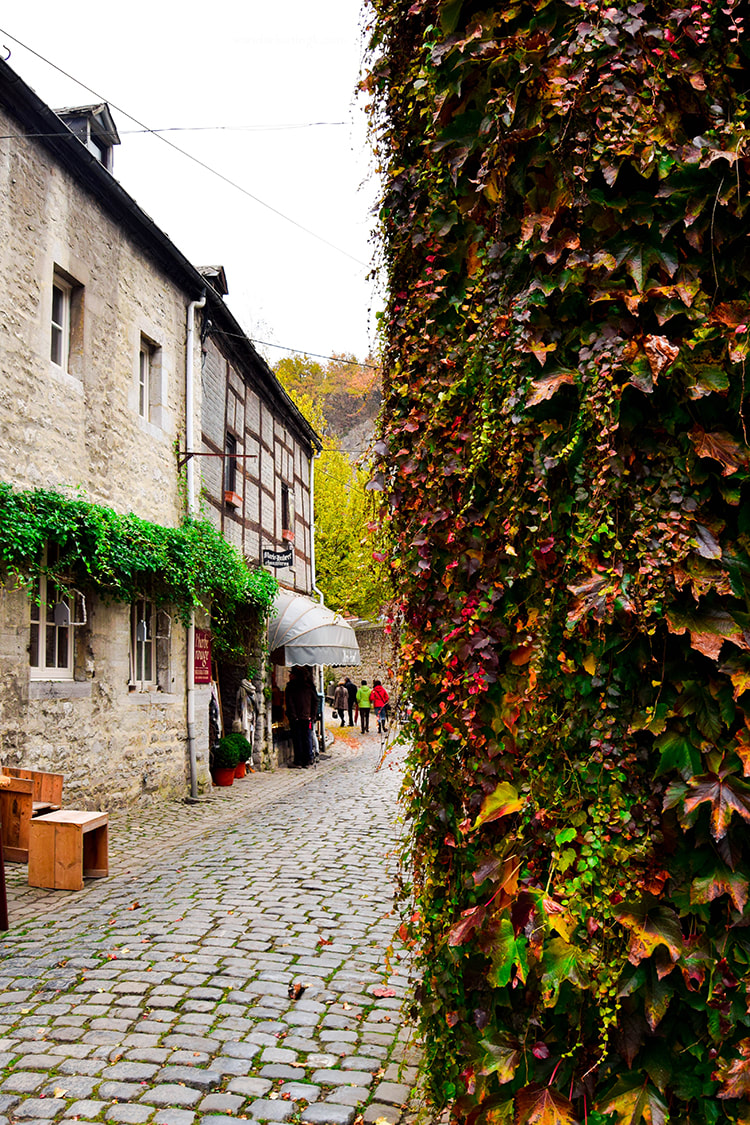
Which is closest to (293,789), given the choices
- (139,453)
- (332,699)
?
(139,453)

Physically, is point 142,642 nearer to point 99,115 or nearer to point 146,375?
point 146,375

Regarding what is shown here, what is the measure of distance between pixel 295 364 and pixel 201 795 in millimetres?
26979

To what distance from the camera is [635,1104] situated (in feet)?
5.59

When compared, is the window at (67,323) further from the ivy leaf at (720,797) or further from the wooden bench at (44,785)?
the ivy leaf at (720,797)

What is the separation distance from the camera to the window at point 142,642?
10492 millimetres

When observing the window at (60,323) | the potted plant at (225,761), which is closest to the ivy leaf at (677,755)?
the window at (60,323)

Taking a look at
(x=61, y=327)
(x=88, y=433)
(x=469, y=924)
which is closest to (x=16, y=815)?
(x=88, y=433)

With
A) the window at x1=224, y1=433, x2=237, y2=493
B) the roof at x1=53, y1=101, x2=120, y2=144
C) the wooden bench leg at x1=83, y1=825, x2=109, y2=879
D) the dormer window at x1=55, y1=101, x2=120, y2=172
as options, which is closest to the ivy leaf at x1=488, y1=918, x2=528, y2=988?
the wooden bench leg at x1=83, y1=825, x2=109, y2=879

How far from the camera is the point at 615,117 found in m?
1.78

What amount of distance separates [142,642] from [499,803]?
934 cm

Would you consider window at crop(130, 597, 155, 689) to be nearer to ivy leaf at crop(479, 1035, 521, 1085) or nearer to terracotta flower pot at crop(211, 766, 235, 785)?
terracotta flower pot at crop(211, 766, 235, 785)

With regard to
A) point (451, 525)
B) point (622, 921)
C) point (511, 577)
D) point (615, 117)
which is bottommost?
point (622, 921)

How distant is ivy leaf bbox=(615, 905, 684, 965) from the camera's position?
5.52ft

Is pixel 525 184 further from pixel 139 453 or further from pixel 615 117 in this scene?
pixel 139 453
